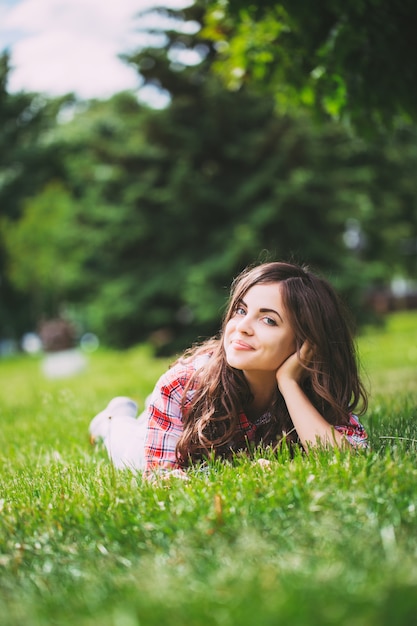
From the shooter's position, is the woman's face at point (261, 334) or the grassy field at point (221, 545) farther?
the woman's face at point (261, 334)

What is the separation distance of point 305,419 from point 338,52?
2788 millimetres

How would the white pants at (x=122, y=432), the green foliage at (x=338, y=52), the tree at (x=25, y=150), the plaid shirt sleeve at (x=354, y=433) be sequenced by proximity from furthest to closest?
the tree at (x=25, y=150), the green foliage at (x=338, y=52), the white pants at (x=122, y=432), the plaid shirt sleeve at (x=354, y=433)

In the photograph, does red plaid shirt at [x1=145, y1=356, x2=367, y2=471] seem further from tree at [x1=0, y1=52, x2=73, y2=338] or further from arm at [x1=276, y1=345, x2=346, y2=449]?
tree at [x1=0, y1=52, x2=73, y2=338]

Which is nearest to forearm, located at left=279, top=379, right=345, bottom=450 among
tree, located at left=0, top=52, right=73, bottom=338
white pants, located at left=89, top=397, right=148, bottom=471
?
white pants, located at left=89, top=397, right=148, bottom=471

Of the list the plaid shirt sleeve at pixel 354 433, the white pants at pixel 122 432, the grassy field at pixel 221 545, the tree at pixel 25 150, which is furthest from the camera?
the tree at pixel 25 150

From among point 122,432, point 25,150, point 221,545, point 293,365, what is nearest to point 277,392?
point 293,365

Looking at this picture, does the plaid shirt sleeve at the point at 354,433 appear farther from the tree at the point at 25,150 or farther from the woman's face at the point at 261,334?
the tree at the point at 25,150

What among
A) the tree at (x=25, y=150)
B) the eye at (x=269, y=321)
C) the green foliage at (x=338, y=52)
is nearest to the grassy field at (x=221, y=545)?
the eye at (x=269, y=321)

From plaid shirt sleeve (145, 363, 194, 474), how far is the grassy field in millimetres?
201

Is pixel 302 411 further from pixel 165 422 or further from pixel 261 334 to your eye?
pixel 165 422

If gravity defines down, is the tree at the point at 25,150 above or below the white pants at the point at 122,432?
above

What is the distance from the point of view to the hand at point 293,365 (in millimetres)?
2891

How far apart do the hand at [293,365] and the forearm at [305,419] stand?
2 centimetres

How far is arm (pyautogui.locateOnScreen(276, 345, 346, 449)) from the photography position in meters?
2.77
